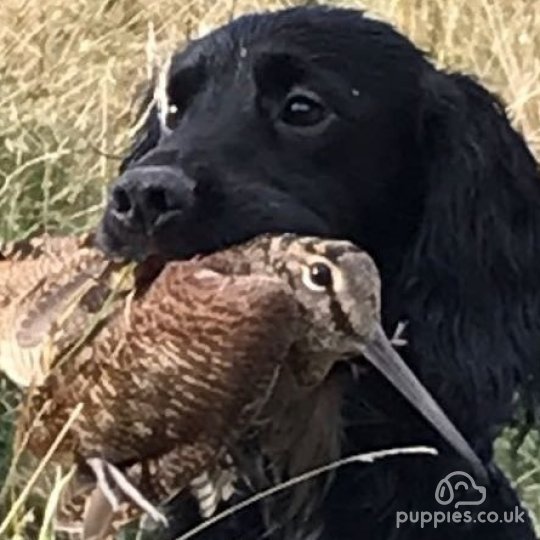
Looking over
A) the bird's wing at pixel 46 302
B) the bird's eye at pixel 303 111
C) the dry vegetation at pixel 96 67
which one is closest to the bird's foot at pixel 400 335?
the bird's eye at pixel 303 111

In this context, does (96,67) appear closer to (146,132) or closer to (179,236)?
(146,132)

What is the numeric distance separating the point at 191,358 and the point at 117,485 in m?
0.20

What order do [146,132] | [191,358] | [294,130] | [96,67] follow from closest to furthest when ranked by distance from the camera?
1. [191,358]
2. [294,130]
3. [146,132]
4. [96,67]

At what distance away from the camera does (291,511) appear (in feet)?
9.47

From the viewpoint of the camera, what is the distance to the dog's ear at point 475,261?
9.72ft

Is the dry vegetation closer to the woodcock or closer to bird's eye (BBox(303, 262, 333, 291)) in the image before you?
the woodcock

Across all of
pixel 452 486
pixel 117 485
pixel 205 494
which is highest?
pixel 117 485

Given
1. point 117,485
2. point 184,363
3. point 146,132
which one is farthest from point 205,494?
point 146,132

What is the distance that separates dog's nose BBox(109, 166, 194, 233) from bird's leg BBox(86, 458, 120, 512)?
0.96 ft

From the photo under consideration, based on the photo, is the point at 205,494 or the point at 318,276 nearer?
the point at 318,276

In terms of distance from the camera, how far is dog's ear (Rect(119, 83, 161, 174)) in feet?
10.5

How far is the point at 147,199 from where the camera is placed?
256cm

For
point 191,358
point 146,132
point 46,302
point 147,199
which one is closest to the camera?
point 191,358

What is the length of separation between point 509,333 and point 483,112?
336mm
